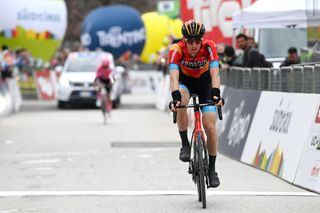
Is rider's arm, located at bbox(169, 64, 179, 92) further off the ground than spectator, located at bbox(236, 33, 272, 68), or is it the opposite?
rider's arm, located at bbox(169, 64, 179, 92)

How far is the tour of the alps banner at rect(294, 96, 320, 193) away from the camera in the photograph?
35.3 feet

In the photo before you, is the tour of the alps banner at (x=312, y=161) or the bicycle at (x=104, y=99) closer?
the tour of the alps banner at (x=312, y=161)

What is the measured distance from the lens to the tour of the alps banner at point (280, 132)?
11656 millimetres

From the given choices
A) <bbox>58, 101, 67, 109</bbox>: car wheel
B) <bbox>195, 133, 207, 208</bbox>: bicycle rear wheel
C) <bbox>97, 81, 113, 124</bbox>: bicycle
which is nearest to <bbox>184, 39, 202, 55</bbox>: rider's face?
<bbox>195, 133, 207, 208</bbox>: bicycle rear wheel

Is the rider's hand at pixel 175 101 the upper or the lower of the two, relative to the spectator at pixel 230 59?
upper

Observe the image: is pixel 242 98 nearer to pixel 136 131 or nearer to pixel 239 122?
pixel 239 122

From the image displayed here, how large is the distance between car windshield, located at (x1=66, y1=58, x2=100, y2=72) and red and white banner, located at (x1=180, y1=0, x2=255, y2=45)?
849 centimetres

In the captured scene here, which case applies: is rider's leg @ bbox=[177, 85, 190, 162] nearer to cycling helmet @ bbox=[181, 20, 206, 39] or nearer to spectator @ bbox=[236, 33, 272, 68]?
cycling helmet @ bbox=[181, 20, 206, 39]

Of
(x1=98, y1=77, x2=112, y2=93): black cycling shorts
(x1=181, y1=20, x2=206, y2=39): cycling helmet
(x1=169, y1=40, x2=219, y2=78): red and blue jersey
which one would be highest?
(x1=181, y1=20, x2=206, y2=39): cycling helmet

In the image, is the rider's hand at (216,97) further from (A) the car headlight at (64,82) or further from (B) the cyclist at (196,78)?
(A) the car headlight at (64,82)


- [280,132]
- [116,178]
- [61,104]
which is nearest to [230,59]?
[280,132]

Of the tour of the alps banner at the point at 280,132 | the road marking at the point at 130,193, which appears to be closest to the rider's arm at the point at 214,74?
the road marking at the point at 130,193

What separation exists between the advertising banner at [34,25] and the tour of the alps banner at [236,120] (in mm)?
20064

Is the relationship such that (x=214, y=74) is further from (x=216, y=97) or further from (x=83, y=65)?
(x=83, y=65)
